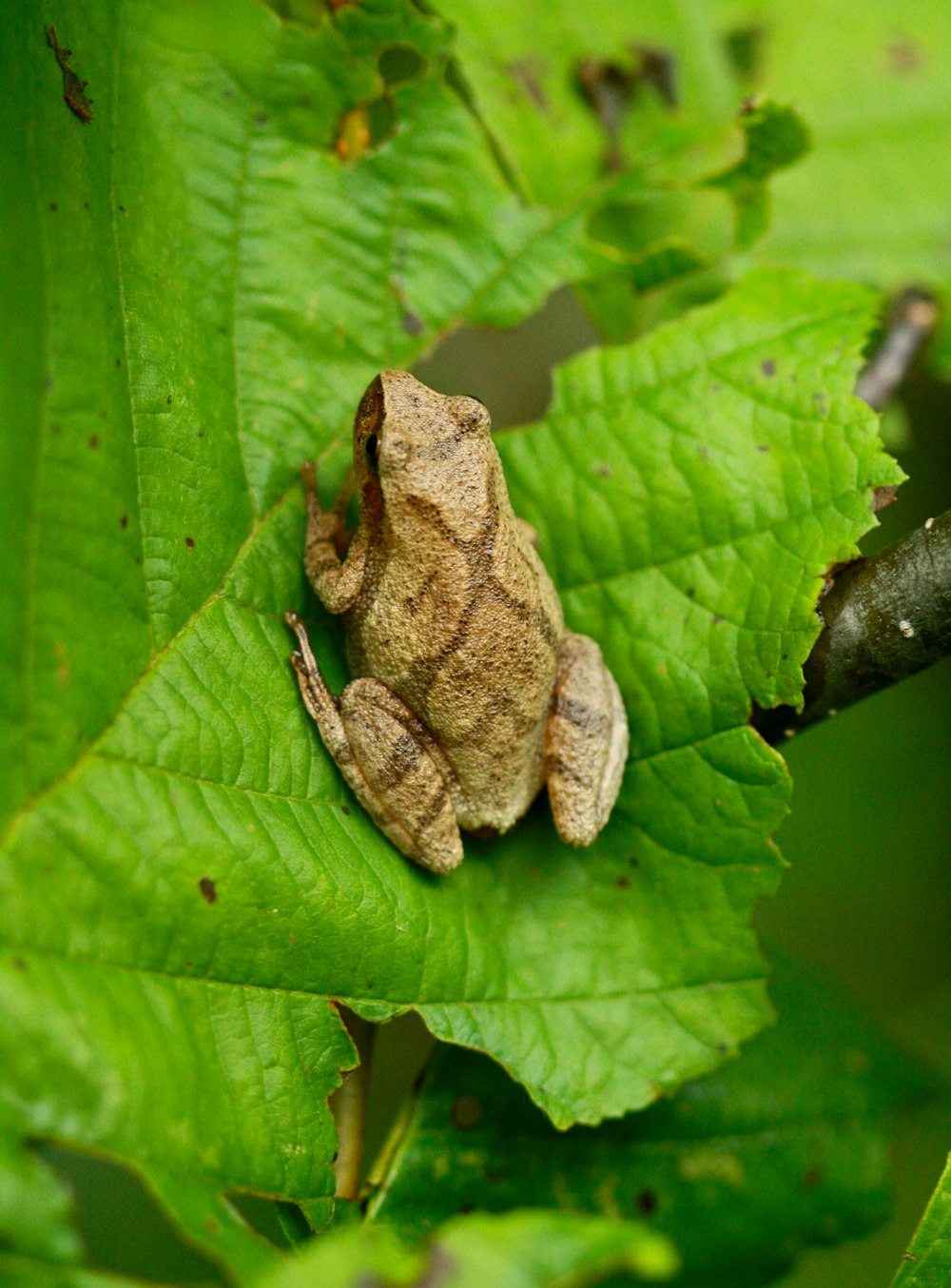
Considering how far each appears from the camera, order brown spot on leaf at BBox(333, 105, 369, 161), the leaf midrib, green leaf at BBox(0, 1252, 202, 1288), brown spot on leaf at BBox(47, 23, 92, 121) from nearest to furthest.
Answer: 1. green leaf at BBox(0, 1252, 202, 1288)
2. the leaf midrib
3. brown spot on leaf at BBox(47, 23, 92, 121)
4. brown spot on leaf at BBox(333, 105, 369, 161)

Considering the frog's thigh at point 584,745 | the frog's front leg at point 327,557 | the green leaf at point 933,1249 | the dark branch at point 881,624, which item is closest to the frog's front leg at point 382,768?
the frog's front leg at point 327,557

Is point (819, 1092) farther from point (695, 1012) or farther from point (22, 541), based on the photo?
point (22, 541)

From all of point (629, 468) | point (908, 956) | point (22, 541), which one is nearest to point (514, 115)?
point (629, 468)

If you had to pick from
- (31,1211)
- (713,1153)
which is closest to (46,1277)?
(31,1211)

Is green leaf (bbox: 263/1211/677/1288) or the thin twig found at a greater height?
the thin twig

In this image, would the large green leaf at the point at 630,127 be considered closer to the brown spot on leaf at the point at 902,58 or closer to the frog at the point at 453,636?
the brown spot on leaf at the point at 902,58

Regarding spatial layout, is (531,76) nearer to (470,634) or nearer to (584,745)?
(470,634)

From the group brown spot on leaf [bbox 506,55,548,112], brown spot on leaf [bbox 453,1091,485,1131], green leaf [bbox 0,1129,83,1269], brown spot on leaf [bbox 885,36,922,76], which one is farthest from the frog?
brown spot on leaf [bbox 885,36,922,76]

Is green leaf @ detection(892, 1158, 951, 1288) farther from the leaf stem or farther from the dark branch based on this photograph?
the leaf stem
